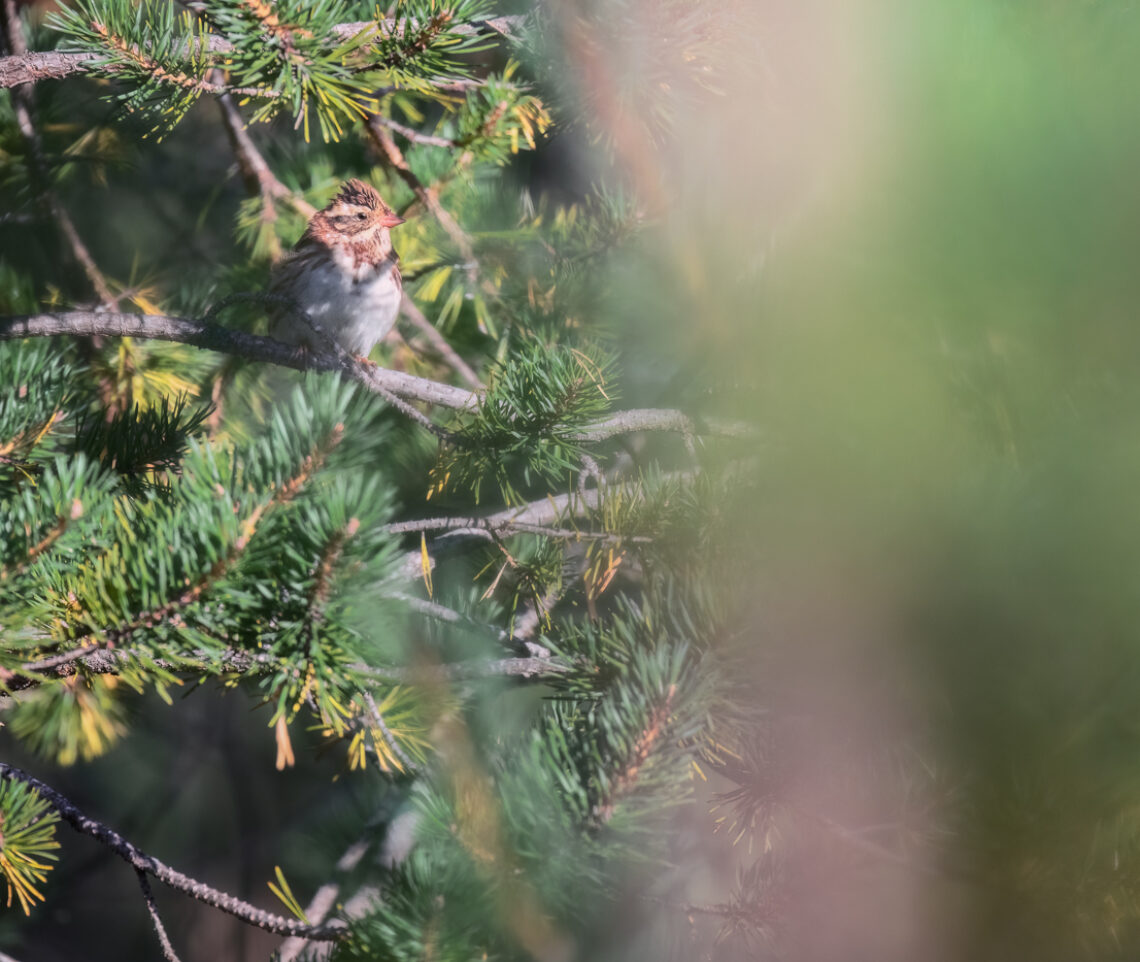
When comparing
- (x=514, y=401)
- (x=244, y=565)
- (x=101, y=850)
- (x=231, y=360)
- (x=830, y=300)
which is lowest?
(x=101, y=850)

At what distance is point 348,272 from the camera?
4.66 feet

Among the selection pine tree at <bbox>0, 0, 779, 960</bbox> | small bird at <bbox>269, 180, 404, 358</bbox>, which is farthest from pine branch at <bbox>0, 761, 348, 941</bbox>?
small bird at <bbox>269, 180, 404, 358</bbox>

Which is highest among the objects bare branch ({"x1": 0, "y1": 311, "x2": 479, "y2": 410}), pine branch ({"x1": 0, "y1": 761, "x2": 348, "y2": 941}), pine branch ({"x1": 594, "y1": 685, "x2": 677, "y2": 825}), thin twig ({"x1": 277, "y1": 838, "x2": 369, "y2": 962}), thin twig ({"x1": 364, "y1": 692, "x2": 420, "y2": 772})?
pine branch ({"x1": 594, "y1": 685, "x2": 677, "y2": 825})

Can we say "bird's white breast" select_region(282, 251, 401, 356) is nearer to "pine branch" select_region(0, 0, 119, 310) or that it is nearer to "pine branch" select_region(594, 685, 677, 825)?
"pine branch" select_region(0, 0, 119, 310)

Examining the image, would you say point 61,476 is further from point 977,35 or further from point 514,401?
point 977,35

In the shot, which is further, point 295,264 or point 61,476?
point 295,264

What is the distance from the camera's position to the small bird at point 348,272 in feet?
4.44

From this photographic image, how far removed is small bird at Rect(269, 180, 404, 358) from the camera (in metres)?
1.35

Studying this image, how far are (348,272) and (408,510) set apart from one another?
410 mm

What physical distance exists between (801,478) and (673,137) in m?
0.55

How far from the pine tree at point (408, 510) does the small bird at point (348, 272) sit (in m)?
0.05

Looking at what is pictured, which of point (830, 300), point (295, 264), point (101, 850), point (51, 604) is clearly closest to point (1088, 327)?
point (830, 300)

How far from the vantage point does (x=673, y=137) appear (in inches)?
31.8

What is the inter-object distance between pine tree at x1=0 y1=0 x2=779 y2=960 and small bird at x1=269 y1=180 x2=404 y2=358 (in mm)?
50
